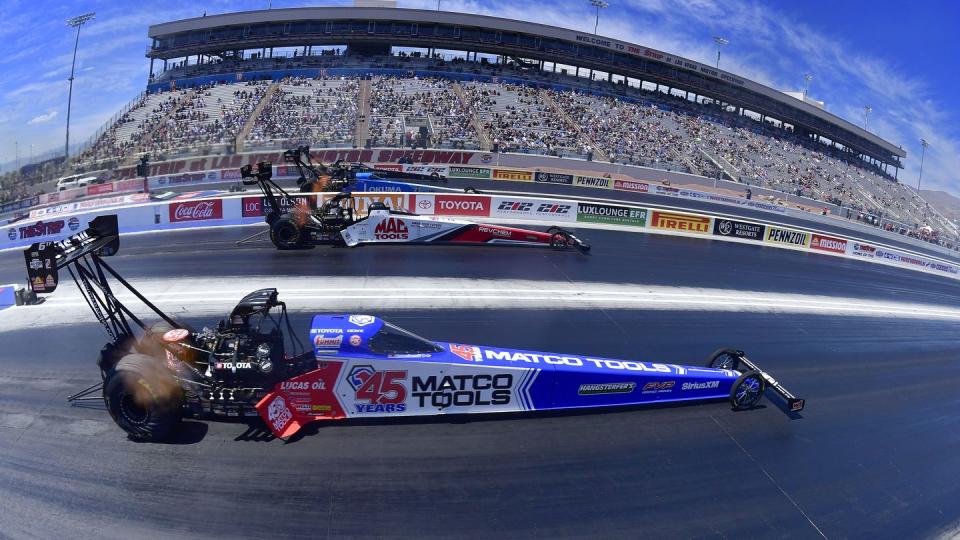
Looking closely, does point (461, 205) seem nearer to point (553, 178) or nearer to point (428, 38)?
point (553, 178)

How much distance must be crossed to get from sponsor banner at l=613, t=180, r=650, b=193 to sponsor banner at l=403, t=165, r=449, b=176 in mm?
14589

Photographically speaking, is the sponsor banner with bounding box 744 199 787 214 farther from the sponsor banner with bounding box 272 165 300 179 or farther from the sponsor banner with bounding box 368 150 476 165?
the sponsor banner with bounding box 272 165 300 179

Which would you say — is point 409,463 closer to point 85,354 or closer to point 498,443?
point 498,443

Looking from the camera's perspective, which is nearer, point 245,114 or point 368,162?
point 368,162

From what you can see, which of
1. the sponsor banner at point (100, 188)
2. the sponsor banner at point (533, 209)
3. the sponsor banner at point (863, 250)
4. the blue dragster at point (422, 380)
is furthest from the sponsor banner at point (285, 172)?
the sponsor banner at point (863, 250)

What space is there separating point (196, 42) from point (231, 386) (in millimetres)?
67581

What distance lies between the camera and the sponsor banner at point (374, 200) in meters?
23.9

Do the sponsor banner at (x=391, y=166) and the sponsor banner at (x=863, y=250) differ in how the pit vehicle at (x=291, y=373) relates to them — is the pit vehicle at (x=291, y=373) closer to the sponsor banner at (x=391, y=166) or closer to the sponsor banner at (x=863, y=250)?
the sponsor banner at (x=863, y=250)

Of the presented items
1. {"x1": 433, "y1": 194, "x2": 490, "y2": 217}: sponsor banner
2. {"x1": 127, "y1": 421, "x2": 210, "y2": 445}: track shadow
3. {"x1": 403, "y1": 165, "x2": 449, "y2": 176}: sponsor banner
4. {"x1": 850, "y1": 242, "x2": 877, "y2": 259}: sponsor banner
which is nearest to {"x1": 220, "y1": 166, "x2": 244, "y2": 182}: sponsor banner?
{"x1": 403, "y1": 165, "x2": 449, "y2": 176}: sponsor banner

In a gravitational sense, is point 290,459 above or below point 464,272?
below

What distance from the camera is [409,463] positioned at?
8.05 meters

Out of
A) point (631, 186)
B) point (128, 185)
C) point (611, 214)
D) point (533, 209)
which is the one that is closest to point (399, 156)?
point (128, 185)

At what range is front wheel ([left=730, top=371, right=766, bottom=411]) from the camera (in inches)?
408

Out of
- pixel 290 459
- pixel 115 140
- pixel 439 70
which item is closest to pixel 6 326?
pixel 290 459
